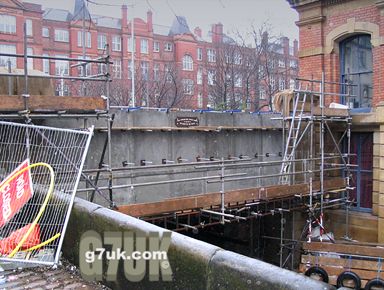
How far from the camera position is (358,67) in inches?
566

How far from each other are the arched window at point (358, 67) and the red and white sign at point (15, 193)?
11923 mm

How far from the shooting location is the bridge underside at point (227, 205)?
369 inches

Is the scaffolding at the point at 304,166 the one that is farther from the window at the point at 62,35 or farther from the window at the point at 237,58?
the window at the point at 62,35

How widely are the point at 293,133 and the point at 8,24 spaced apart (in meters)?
42.7

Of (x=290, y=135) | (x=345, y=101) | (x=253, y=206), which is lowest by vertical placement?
(x=253, y=206)

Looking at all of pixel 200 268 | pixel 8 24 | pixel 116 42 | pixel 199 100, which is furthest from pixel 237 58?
pixel 200 268

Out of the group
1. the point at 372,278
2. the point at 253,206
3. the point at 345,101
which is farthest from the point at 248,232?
the point at 345,101

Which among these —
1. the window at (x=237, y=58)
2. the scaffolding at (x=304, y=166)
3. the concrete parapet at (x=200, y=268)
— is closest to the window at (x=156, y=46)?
the window at (x=237, y=58)

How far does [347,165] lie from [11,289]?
1131 cm

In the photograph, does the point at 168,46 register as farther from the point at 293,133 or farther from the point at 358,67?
the point at 293,133

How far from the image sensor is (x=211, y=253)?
3430 millimetres

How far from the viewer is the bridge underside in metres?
9.38

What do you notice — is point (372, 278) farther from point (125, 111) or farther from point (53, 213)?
point (53, 213)

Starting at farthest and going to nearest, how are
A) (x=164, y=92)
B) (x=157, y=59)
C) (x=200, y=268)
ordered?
1. (x=157, y=59)
2. (x=164, y=92)
3. (x=200, y=268)
